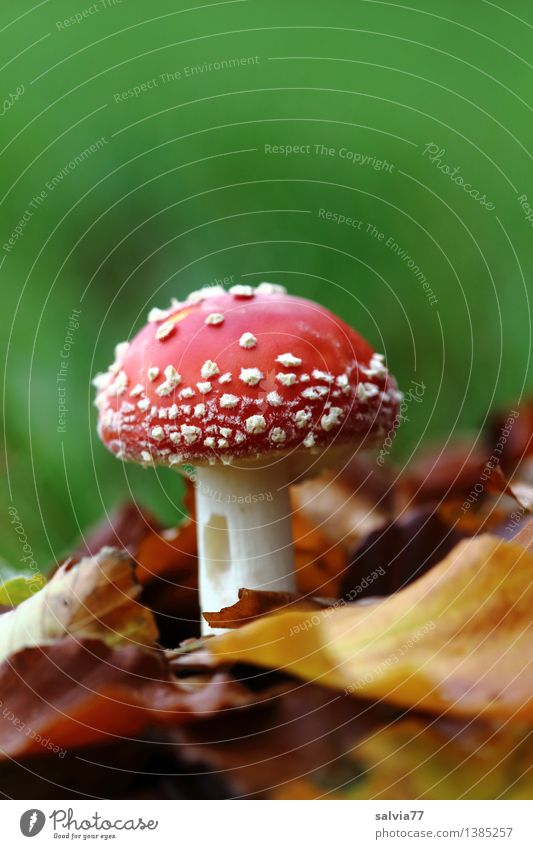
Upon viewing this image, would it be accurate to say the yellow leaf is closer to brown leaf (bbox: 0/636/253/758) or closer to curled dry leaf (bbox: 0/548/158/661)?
brown leaf (bbox: 0/636/253/758)

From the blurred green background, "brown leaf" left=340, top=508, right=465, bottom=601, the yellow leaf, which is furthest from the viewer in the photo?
the blurred green background

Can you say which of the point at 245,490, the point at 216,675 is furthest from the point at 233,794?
the point at 245,490

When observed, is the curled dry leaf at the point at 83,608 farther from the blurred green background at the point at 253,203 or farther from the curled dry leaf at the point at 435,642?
the blurred green background at the point at 253,203

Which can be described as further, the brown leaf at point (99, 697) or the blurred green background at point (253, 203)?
the blurred green background at point (253, 203)

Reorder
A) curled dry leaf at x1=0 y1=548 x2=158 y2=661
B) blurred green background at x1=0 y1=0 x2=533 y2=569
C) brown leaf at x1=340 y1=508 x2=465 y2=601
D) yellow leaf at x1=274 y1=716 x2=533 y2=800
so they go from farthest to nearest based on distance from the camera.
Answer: blurred green background at x1=0 y1=0 x2=533 y2=569 → brown leaf at x1=340 y1=508 x2=465 y2=601 → curled dry leaf at x1=0 y1=548 x2=158 y2=661 → yellow leaf at x1=274 y1=716 x2=533 y2=800

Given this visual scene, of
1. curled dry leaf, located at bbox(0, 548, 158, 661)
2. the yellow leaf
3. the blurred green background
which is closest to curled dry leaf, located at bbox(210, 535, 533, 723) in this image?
the yellow leaf

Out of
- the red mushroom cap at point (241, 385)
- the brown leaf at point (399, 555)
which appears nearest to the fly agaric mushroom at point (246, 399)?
the red mushroom cap at point (241, 385)

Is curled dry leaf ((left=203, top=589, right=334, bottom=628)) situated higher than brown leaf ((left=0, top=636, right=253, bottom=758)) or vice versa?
curled dry leaf ((left=203, top=589, right=334, bottom=628))

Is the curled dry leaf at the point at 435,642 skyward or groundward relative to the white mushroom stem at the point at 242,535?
groundward

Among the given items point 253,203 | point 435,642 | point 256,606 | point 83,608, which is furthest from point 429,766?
point 253,203
